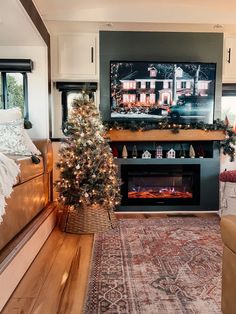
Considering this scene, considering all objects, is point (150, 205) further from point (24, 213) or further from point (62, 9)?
point (62, 9)

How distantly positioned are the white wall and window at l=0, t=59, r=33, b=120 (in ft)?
0.27

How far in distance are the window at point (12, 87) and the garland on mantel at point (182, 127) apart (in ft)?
4.15

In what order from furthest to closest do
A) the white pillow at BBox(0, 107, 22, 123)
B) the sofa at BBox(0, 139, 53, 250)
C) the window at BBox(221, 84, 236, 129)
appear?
the window at BBox(221, 84, 236, 129) < the white pillow at BBox(0, 107, 22, 123) < the sofa at BBox(0, 139, 53, 250)

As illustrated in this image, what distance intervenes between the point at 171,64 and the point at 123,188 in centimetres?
198

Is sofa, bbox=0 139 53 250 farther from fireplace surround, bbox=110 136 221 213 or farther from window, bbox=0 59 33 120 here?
fireplace surround, bbox=110 136 221 213

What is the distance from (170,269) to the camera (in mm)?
2348

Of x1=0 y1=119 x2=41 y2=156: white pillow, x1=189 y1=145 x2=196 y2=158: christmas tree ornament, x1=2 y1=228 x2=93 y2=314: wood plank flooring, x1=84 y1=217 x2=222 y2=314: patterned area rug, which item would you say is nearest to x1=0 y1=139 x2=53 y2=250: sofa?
x1=0 y1=119 x2=41 y2=156: white pillow

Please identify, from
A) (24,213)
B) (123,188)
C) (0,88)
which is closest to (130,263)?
(24,213)

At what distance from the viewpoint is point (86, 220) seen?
10.9 feet

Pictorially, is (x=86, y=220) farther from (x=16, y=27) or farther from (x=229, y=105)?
(x=229, y=105)

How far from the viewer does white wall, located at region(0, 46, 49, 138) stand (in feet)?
13.2

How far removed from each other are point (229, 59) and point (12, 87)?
3.37m

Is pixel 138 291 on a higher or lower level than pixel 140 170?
lower

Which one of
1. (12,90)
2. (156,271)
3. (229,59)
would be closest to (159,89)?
(229,59)
